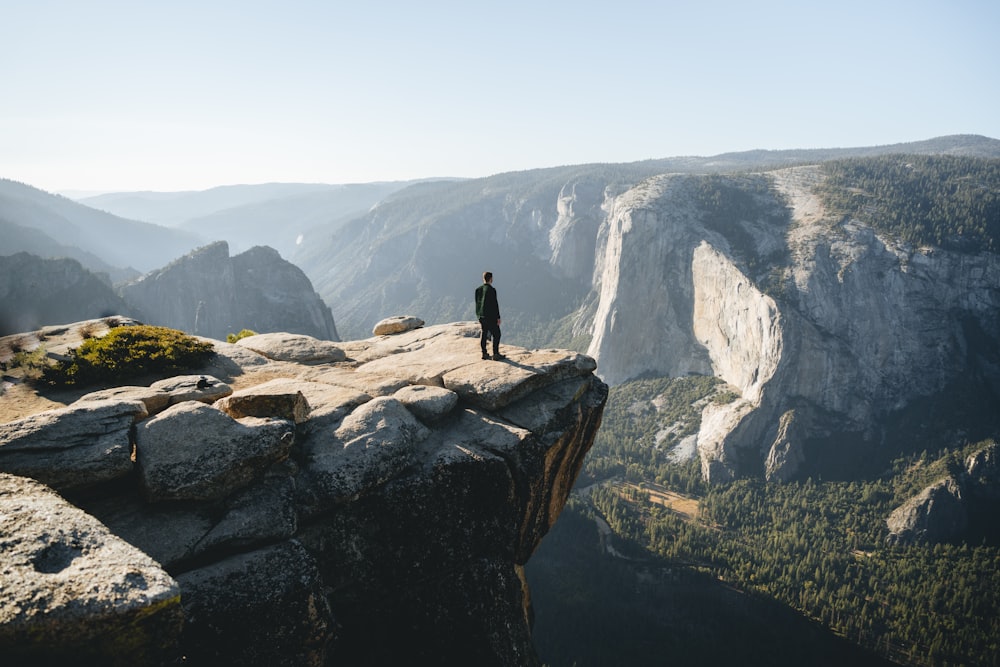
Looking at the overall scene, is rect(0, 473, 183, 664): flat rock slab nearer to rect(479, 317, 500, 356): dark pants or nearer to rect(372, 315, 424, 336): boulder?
rect(479, 317, 500, 356): dark pants

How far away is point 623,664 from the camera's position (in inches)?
2459

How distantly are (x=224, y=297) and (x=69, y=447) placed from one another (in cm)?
17234

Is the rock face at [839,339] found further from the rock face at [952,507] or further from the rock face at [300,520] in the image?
the rock face at [300,520]

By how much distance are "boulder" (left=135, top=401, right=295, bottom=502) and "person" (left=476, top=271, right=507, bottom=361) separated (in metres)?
8.57

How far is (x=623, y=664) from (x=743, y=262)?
11067 centimetres

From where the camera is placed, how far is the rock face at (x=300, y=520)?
7.23m

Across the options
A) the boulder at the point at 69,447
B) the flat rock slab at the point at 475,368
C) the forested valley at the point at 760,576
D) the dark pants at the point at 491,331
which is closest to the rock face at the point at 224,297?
the forested valley at the point at 760,576

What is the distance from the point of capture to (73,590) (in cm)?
663

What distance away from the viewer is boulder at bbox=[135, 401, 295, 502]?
404 inches

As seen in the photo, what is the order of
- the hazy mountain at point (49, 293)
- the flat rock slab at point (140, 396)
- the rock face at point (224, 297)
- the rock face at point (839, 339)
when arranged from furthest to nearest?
1. the rock face at point (224, 297)
2. the rock face at point (839, 339)
3. the hazy mountain at point (49, 293)
4. the flat rock slab at point (140, 396)

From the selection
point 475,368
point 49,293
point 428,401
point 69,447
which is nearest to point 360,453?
point 428,401

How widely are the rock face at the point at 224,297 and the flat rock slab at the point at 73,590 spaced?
509ft

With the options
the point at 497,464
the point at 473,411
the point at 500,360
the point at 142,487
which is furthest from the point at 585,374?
the point at 142,487

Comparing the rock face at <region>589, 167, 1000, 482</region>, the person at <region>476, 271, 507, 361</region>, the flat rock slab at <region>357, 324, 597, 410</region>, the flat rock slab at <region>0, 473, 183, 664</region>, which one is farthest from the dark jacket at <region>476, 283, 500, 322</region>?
the rock face at <region>589, 167, 1000, 482</region>
